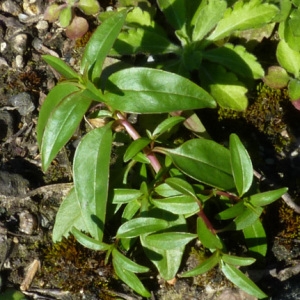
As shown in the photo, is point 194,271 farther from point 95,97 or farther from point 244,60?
point 244,60

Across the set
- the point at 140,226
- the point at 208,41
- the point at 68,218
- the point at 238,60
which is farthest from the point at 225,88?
the point at 68,218

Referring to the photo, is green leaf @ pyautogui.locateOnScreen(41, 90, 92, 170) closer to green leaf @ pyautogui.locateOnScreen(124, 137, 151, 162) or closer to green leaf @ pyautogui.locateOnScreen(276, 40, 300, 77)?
green leaf @ pyautogui.locateOnScreen(124, 137, 151, 162)

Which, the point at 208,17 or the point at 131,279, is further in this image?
the point at 208,17

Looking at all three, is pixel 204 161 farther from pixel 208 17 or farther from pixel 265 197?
pixel 208 17

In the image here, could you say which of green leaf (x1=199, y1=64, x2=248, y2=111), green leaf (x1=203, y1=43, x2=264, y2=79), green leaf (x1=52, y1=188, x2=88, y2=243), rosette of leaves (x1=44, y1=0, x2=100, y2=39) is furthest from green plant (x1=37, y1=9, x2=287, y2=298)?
rosette of leaves (x1=44, y1=0, x2=100, y2=39)

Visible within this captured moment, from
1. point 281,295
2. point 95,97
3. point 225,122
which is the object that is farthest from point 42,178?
point 281,295
